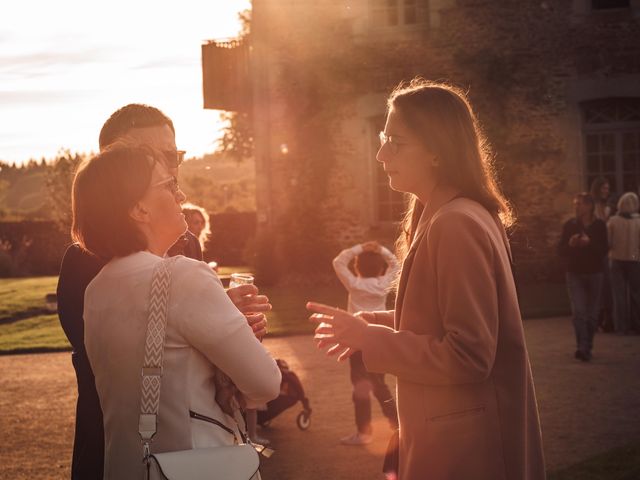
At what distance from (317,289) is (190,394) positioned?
15580mm

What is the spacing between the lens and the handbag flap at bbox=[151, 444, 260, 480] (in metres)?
2.30

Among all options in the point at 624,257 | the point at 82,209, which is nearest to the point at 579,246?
the point at 624,257

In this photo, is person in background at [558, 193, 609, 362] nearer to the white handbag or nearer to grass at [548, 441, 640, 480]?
grass at [548, 441, 640, 480]

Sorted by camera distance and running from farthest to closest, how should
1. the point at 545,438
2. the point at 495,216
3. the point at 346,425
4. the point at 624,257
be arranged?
the point at 624,257
the point at 346,425
the point at 545,438
the point at 495,216

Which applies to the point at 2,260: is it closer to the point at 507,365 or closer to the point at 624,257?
the point at 624,257

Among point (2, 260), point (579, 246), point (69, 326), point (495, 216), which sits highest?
point (495, 216)

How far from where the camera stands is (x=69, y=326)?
117 inches

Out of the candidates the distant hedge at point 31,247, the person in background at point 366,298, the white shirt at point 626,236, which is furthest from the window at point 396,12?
the distant hedge at point 31,247

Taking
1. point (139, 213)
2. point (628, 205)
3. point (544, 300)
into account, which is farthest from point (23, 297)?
point (139, 213)

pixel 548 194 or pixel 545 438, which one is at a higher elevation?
pixel 548 194

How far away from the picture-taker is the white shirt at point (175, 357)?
2365 millimetres

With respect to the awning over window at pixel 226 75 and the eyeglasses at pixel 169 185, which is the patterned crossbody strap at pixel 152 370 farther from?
the awning over window at pixel 226 75

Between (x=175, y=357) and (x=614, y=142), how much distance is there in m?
17.1

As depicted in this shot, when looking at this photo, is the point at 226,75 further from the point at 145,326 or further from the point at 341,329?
the point at 145,326
